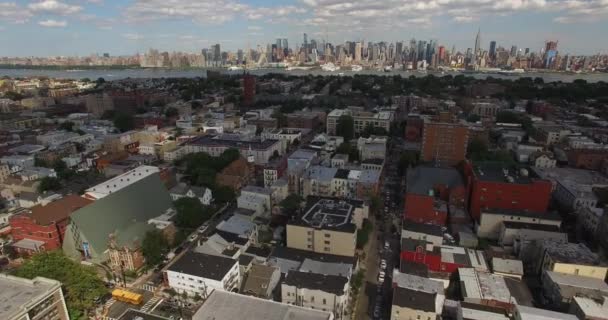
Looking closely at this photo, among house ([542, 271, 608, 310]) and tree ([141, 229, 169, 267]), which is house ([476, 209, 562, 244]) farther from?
tree ([141, 229, 169, 267])

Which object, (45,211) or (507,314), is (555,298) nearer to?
(507,314)

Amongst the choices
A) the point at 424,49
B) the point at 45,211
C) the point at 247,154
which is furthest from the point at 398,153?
the point at 424,49

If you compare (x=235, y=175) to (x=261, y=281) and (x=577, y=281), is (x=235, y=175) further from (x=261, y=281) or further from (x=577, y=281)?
(x=577, y=281)

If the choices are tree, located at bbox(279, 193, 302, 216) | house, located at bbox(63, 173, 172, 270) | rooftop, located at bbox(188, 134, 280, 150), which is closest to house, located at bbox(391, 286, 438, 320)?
tree, located at bbox(279, 193, 302, 216)

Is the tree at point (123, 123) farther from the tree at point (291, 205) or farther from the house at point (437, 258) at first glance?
the house at point (437, 258)

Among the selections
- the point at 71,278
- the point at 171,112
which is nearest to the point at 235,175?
the point at 71,278
